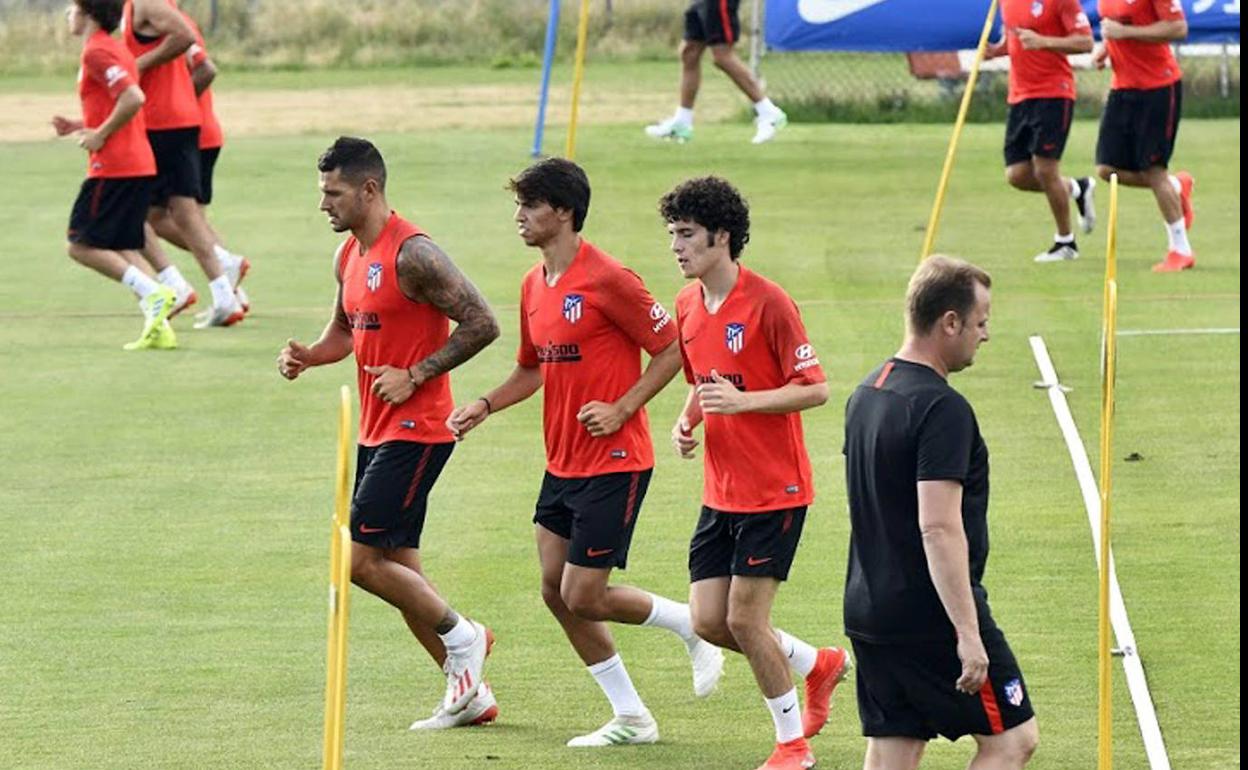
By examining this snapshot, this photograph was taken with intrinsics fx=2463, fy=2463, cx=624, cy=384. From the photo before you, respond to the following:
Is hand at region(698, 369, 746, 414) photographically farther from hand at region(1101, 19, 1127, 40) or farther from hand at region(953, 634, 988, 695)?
hand at region(1101, 19, 1127, 40)

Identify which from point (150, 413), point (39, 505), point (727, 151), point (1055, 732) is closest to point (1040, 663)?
point (1055, 732)

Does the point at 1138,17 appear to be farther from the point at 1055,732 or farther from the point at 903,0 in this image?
the point at 1055,732

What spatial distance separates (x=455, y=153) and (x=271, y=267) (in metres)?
6.00

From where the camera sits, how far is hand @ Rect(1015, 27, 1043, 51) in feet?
57.0

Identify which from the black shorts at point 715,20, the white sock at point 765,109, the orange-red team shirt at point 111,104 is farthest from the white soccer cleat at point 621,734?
the white sock at point 765,109

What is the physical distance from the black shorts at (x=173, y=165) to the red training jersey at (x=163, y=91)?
6cm

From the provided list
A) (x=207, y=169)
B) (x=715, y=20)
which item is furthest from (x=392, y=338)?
(x=715, y=20)

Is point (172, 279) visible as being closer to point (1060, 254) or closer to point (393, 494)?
point (1060, 254)

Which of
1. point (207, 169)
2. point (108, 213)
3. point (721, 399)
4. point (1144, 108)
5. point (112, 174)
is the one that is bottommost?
point (207, 169)

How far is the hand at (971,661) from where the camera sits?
6441mm

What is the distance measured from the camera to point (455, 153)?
81.1ft

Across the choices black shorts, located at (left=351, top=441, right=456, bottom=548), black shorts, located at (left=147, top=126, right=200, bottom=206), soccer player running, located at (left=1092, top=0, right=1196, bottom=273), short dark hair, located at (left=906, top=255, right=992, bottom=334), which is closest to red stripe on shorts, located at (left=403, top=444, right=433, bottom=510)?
black shorts, located at (left=351, top=441, right=456, bottom=548)

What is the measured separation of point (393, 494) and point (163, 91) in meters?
8.62

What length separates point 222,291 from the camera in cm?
1652
